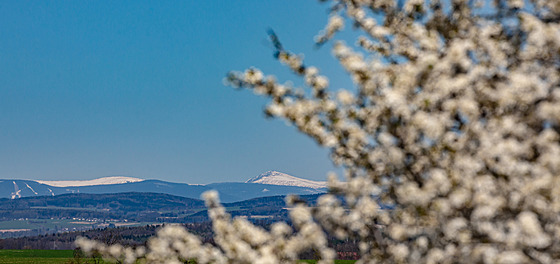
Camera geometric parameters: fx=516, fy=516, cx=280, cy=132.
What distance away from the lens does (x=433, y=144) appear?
18.3ft

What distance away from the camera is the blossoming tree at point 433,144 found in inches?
195

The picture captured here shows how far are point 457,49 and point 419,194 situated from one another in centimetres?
159

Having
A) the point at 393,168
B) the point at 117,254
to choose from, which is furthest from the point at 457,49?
the point at 117,254

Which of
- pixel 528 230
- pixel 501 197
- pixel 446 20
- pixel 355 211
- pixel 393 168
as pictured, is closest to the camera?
pixel 528 230

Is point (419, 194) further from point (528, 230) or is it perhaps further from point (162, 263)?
point (162, 263)

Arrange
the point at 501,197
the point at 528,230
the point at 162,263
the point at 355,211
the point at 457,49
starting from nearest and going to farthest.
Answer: the point at 528,230, the point at 501,197, the point at 457,49, the point at 355,211, the point at 162,263

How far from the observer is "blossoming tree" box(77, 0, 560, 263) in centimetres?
495

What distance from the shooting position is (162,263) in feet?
26.4

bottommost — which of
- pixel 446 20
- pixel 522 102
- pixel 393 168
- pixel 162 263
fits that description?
pixel 162 263

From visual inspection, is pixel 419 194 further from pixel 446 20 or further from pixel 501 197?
pixel 446 20

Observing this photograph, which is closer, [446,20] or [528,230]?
[528,230]

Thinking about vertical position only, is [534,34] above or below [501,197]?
above

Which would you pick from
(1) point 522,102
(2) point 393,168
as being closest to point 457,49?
(1) point 522,102

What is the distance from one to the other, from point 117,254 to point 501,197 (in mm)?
6548
